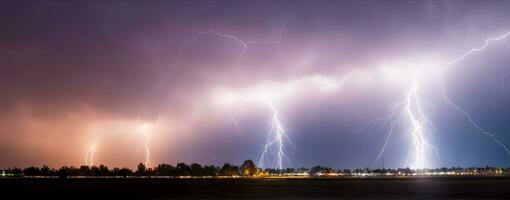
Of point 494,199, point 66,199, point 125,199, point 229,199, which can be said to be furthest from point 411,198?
point 66,199

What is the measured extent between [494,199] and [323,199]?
13539 millimetres

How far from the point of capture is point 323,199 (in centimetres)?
4797

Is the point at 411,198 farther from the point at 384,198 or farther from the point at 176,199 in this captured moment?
the point at 176,199

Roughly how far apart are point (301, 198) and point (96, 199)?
17.4 m

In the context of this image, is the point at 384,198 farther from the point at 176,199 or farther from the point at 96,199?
the point at 96,199

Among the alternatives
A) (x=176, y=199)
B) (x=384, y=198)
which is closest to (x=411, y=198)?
(x=384, y=198)

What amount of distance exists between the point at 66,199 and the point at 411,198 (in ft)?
96.7

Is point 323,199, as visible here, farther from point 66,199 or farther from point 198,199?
point 66,199

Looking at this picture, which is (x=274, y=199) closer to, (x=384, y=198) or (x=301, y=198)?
(x=301, y=198)

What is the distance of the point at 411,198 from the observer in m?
49.5

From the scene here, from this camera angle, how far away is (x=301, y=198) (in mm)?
49719

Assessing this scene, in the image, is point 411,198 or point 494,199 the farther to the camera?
point 411,198

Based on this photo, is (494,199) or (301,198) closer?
(494,199)

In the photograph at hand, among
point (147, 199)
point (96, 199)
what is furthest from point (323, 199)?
point (96, 199)
